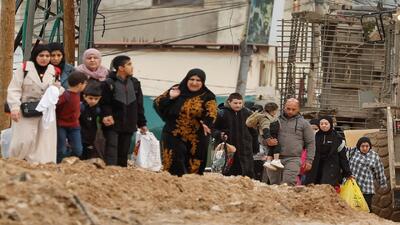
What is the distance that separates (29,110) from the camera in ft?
37.8

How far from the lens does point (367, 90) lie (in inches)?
792

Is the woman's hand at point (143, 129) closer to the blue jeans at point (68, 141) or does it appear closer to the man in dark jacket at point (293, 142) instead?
the blue jeans at point (68, 141)

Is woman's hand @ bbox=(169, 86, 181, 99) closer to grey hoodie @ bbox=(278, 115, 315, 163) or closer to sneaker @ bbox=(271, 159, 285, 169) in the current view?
sneaker @ bbox=(271, 159, 285, 169)

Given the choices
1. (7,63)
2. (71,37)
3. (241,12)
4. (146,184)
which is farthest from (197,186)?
(241,12)

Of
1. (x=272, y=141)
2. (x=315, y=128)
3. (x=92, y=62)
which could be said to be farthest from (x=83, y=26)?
(x=92, y=62)

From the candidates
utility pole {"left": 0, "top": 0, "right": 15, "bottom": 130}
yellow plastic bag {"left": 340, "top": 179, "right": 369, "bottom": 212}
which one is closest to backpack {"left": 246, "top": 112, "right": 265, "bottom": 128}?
yellow plastic bag {"left": 340, "top": 179, "right": 369, "bottom": 212}

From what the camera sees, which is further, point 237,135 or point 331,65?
point 331,65

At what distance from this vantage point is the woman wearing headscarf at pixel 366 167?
15930 millimetres

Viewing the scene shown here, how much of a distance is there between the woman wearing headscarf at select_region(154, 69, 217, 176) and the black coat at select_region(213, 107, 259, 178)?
1.87m

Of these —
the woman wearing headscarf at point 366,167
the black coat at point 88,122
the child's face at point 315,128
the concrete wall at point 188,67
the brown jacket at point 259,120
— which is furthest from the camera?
the concrete wall at point 188,67

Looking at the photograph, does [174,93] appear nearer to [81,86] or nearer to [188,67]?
[81,86]

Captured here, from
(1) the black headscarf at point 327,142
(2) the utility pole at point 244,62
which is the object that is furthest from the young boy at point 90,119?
(2) the utility pole at point 244,62

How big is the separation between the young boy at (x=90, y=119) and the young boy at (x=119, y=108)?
0.32 ft

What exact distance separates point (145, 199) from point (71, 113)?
262 centimetres
